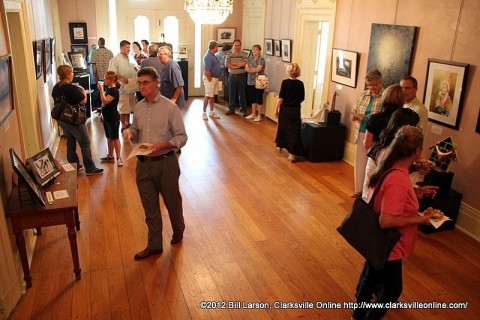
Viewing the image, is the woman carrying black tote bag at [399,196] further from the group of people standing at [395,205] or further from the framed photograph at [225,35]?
the framed photograph at [225,35]

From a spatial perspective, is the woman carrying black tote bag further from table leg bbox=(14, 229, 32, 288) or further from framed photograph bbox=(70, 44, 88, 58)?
framed photograph bbox=(70, 44, 88, 58)

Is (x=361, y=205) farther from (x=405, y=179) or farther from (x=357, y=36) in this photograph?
(x=357, y=36)

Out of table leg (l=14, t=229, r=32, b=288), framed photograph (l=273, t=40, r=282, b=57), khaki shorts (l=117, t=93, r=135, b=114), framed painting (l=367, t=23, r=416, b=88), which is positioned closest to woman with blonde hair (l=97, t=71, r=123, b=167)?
khaki shorts (l=117, t=93, r=135, b=114)

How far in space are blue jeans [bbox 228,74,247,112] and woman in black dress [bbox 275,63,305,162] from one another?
3172 millimetres

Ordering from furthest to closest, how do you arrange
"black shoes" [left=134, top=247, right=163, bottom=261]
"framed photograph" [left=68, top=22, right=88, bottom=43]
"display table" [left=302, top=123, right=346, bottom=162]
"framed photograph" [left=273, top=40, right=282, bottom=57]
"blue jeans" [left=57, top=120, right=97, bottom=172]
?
1. "framed photograph" [left=68, top=22, right=88, bottom=43]
2. "framed photograph" [left=273, top=40, right=282, bottom=57]
3. "display table" [left=302, top=123, right=346, bottom=162]
4. "blue jeans" [left=57, top=120, right=97, bottom=172]
5. "black shoes" [left=134, top=247, right=163, bottom=261]

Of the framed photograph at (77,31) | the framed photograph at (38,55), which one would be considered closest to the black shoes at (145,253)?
the framed photograph at (38,55)

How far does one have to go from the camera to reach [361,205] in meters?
2.62

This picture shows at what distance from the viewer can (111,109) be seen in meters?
5.85

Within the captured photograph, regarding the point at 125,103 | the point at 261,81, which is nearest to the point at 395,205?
the point at 125,103

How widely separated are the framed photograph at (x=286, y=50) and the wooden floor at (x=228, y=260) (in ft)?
11.7

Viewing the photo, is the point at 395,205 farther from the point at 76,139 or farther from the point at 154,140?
the point at 76,139

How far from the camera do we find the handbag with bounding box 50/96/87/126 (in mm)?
5184

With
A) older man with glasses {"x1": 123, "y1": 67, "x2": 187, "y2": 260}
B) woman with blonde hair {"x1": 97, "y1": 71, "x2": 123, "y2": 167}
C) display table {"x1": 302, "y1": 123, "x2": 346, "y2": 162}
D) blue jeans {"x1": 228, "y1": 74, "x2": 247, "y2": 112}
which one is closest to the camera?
older man with glasses {"x1": 123, "y1": 67, "x2": 187, "y2": 260}

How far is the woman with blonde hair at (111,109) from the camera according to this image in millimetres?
5699
